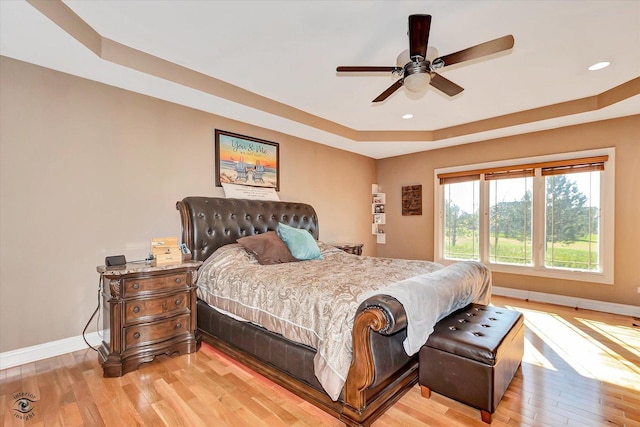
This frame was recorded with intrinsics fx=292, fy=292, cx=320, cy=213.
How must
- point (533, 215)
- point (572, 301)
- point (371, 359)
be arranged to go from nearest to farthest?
point (371, 359), point (572, 301), point (533, 215)

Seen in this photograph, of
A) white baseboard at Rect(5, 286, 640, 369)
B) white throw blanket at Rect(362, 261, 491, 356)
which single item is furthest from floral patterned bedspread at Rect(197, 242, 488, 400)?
white baseboard at Rect(5, 286, 640, 369)

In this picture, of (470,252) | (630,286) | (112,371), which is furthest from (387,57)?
(630,286)

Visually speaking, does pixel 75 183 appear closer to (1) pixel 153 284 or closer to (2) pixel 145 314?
(1) pixel 153 284

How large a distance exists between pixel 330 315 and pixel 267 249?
1.43 metres

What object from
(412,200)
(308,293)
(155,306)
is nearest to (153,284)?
(155,306)

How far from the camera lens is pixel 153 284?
2.44 m

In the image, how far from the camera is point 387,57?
2625mm

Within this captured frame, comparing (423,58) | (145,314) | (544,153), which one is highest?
(423,58)

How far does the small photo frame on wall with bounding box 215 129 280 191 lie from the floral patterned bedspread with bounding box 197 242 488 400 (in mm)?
1083

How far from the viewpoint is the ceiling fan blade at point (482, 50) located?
182 cm

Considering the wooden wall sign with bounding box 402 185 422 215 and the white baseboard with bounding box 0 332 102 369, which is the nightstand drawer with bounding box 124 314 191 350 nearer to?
the white baseboard with bounding box 0 332 102 369

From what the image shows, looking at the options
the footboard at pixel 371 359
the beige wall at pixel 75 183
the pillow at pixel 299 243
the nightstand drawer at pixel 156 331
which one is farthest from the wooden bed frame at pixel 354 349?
the pillow at pixel 299 243

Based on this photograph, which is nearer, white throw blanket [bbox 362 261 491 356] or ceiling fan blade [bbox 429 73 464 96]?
white throw blanket [bbox 362 261 491 356]

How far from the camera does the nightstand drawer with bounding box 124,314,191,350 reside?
91.5 inches
